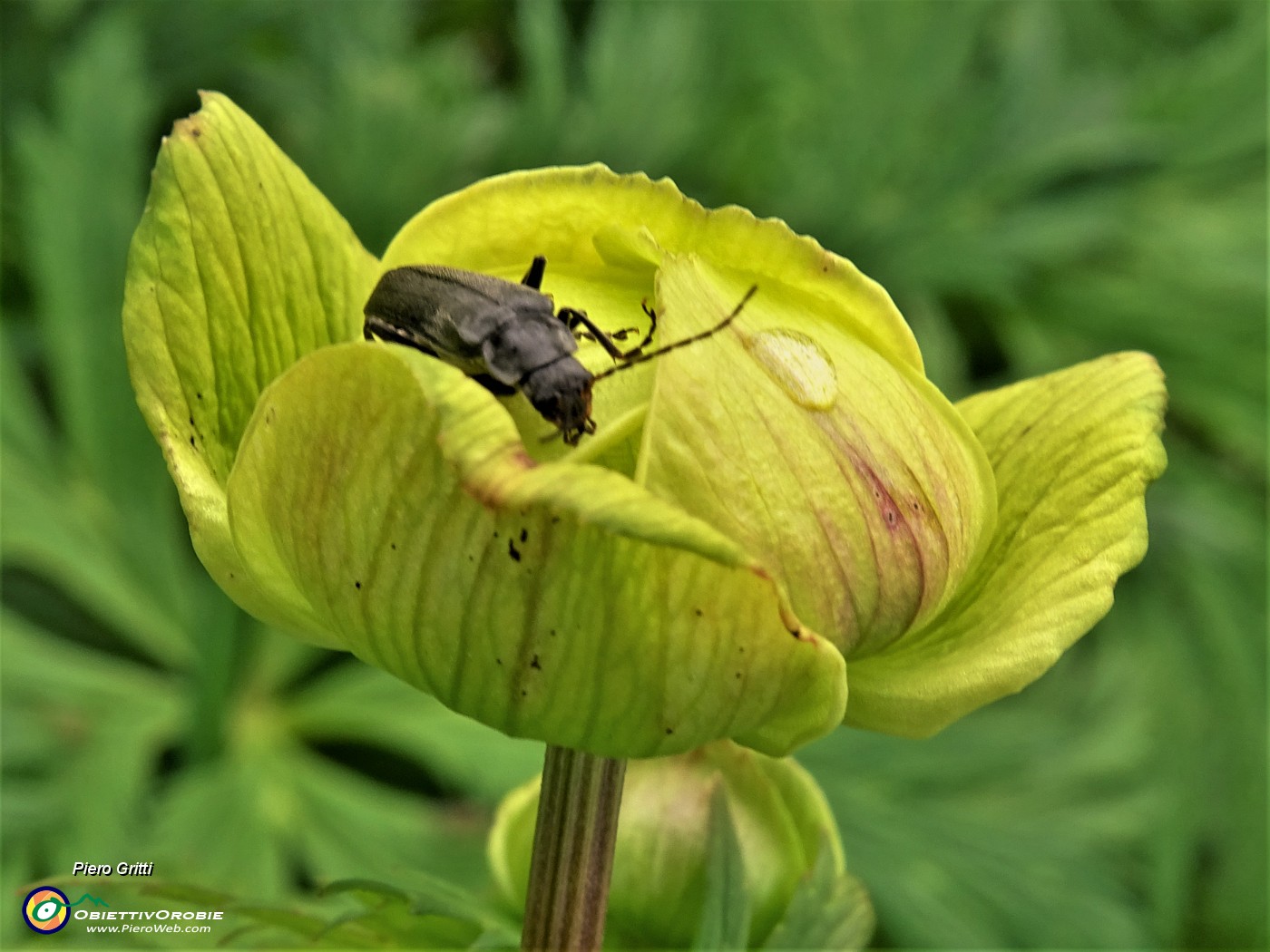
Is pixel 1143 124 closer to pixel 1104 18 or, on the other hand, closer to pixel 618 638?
pixel 1104 18

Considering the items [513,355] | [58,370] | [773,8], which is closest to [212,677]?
[58,370]

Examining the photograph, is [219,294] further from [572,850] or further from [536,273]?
[572,850]

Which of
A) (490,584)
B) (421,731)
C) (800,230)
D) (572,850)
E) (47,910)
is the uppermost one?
(800,230)

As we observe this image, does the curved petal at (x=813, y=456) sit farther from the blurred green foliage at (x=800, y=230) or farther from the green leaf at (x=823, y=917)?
the blurred green foliage at (x=800, y=230)

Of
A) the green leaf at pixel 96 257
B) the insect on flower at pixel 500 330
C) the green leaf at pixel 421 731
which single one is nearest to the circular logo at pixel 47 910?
the insect on flower at pixel 500 330

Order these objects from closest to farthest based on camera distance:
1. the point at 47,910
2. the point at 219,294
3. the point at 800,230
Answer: the point at 219,294 < the point at 47,910 < the point at 800,230

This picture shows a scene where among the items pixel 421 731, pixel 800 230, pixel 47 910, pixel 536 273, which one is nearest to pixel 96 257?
pixel 421 731
